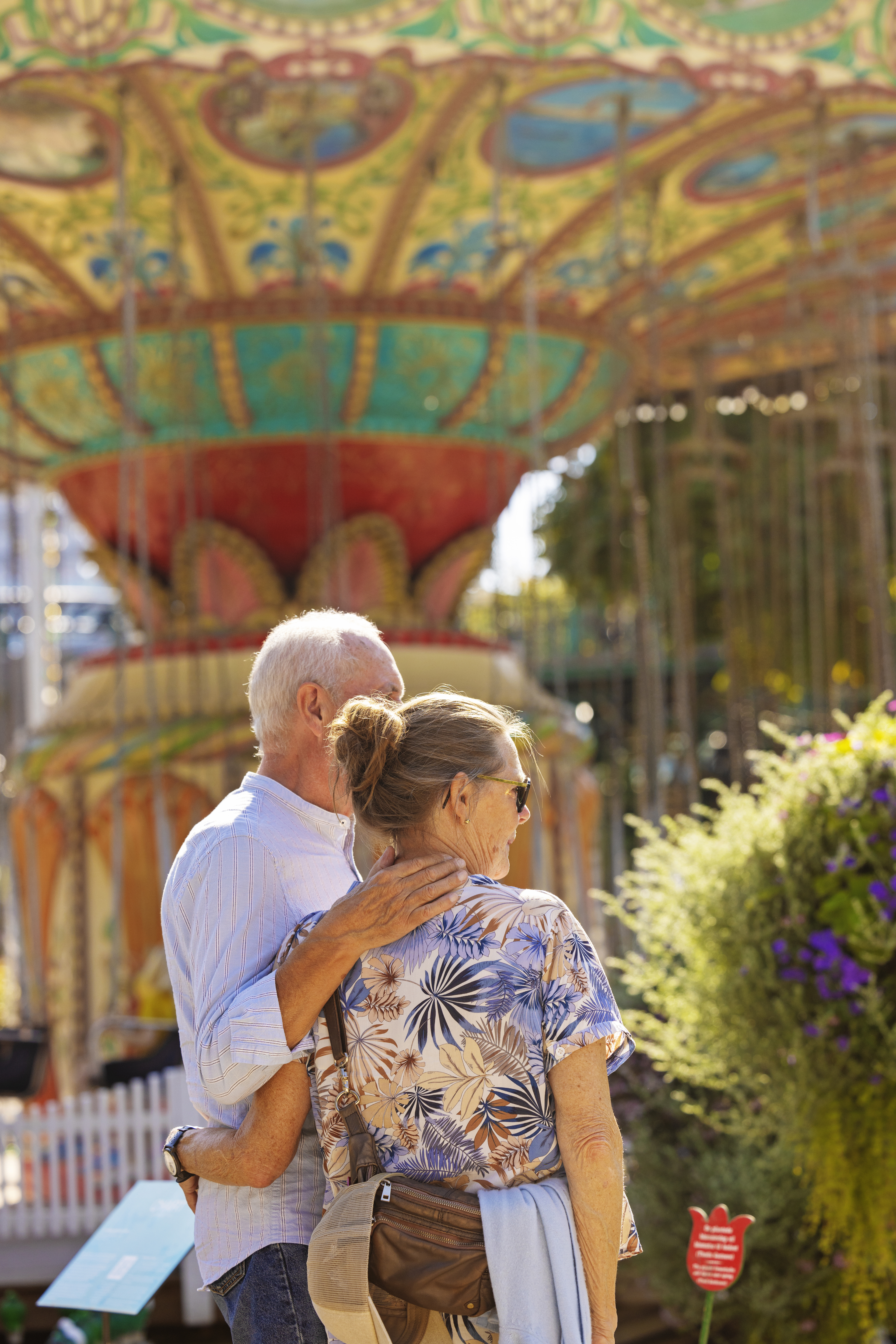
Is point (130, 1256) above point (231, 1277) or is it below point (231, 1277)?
below

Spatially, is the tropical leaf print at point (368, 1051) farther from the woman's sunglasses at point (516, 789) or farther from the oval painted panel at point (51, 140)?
the oval painted panel at point (51, 140)

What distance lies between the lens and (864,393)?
24.5 ft

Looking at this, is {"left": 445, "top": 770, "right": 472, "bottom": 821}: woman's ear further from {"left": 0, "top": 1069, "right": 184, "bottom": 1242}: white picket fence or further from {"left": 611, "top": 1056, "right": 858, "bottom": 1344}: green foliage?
{"left": 0, "top": 1069, "right": 184, "bottom": 1242}: white picket fence

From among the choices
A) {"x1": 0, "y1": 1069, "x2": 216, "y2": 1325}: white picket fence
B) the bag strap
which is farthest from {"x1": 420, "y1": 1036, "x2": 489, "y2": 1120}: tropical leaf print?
{"x1": 0, "y1": 1069, "x2": 216, "y2": 1325}: white picket fence

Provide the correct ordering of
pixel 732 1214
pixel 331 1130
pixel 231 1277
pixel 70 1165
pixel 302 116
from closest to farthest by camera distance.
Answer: pixel 331 1130 < pixel 231 1277 < pixel 732 1214 < pixel 70 1165 < pixel 302 116

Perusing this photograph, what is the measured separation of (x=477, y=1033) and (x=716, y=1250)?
1.05m

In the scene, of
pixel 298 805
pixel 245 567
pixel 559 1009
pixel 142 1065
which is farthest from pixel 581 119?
pixel 559 1009

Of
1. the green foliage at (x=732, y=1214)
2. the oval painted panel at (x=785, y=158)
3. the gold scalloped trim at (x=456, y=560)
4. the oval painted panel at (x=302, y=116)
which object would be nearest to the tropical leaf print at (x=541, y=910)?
the green foliage at (x=732, y=1214)

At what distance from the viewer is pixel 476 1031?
63.7 inches

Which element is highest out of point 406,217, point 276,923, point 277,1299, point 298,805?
point 406,217

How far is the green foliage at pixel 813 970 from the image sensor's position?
3.09 meters

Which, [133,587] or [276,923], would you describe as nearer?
[276,923]

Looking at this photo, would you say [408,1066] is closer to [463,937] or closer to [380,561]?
[463,937]

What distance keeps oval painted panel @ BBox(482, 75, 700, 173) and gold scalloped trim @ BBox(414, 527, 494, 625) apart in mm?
2123
